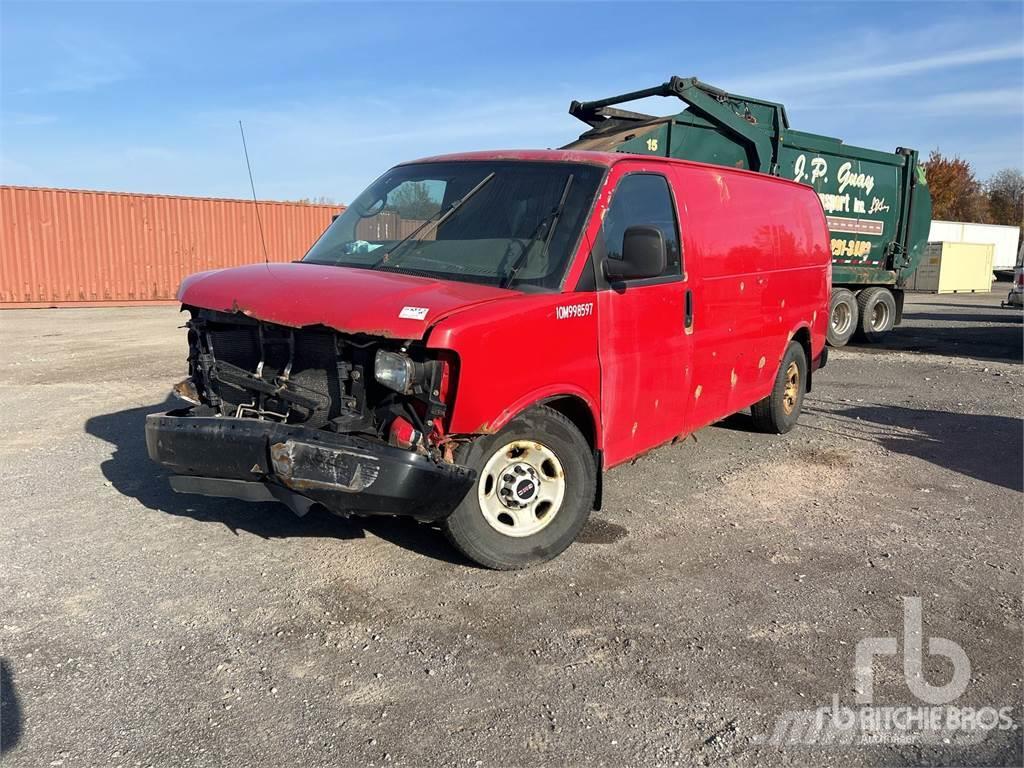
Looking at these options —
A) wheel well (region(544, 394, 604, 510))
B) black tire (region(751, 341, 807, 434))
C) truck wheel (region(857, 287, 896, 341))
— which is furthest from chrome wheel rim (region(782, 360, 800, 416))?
truck wheel (region(857, 287, 896, 341))

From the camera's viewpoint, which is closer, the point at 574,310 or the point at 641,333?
the point at 574,310

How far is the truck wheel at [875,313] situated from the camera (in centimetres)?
1520

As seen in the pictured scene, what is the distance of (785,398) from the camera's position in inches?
281

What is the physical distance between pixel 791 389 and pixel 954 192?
197 feet

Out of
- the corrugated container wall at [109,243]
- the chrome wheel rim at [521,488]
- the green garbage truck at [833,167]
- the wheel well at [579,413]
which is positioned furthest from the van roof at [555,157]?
the corrugated container wall at [109,243]

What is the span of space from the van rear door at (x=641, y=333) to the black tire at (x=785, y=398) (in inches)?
80.9

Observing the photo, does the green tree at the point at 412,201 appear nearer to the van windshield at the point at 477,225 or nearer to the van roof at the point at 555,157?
the van windshield at the point at 477,225

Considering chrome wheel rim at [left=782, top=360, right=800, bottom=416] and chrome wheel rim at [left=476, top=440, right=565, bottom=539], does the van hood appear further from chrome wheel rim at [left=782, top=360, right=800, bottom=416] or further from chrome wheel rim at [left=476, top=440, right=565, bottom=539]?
chrome wheel rim at [left=782, top=360, right=800, bottom=416]

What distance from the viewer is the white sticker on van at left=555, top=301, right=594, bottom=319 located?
158 inches

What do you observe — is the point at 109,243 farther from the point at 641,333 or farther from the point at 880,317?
the point at 641,333

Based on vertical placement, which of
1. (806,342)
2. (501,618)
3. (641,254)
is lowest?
(501,618)

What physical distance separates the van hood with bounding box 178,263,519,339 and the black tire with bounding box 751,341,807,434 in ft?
12.3

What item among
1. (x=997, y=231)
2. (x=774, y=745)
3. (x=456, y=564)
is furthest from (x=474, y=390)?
(x=997, y=231)

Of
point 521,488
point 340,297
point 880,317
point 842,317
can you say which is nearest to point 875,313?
point 880,317
